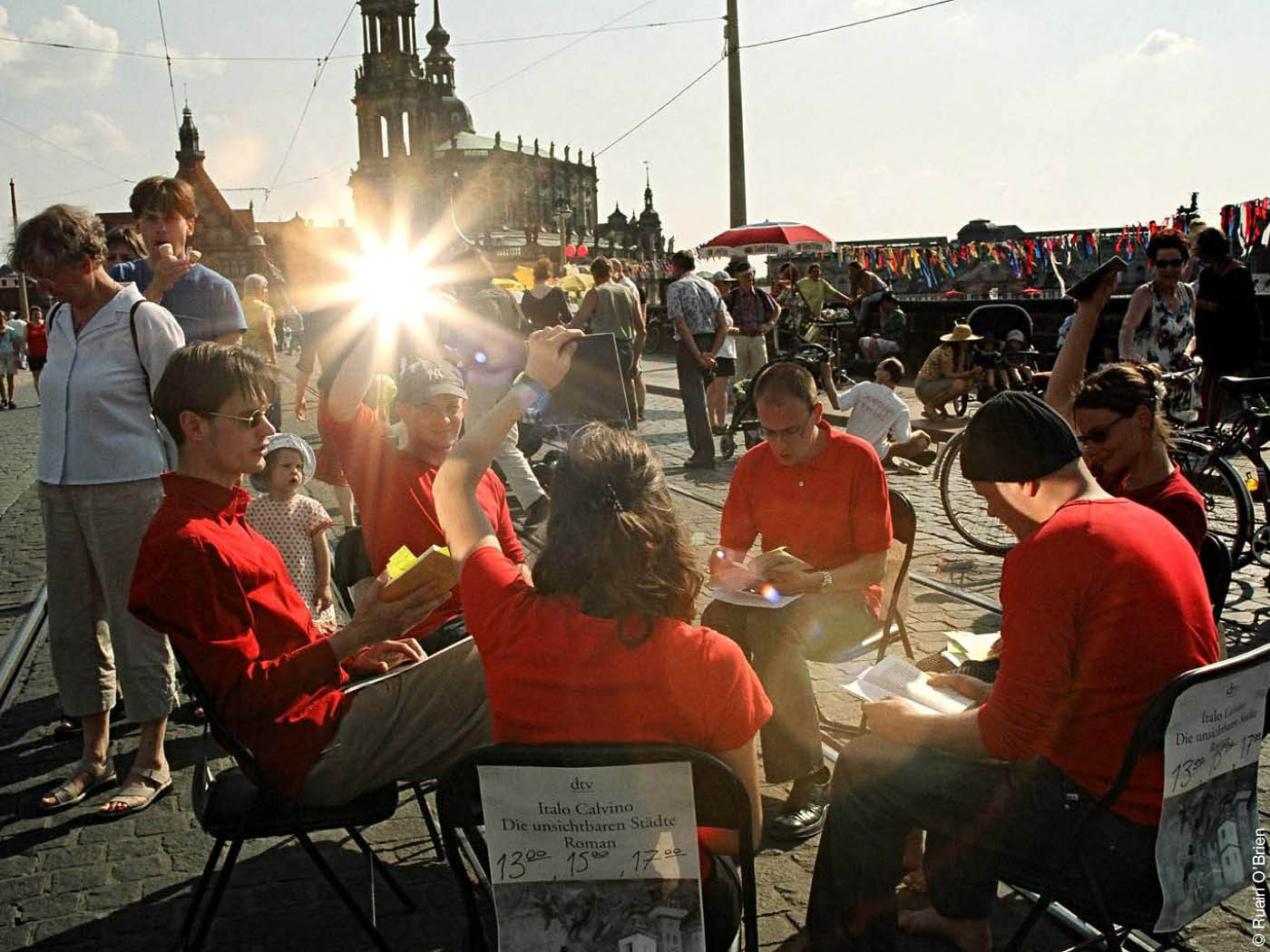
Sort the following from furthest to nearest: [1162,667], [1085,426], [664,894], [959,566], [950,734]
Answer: [959,566] → [1085,426] → [950,734] → [1162,667] → [664,894]

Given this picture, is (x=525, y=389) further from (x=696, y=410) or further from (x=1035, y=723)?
(x=696, y=410)

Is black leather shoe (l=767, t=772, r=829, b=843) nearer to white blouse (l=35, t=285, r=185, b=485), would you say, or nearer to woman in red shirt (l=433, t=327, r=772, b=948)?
woman in red shirt (l=433, t=327, r=772, b=948)

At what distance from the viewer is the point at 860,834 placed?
275 centimetres

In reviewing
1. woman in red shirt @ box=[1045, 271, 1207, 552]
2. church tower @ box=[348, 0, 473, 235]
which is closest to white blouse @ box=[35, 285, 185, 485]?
woman in red shirt @ box=[1045, 271, 1207, 552]

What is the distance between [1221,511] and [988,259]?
86.5ft

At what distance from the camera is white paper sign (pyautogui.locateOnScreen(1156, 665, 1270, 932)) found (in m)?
2.29

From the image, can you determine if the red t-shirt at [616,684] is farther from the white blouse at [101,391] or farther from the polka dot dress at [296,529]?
the polka dot dress at [296,529]

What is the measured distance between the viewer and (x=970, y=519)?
Answer: 26.9ft

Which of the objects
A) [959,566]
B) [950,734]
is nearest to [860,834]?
[950,734]

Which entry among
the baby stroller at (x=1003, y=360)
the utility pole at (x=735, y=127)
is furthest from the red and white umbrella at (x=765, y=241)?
the baby stroller at (x=1003, y=360)

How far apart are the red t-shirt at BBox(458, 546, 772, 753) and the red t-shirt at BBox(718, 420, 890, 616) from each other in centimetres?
209

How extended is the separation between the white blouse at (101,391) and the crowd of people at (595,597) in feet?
0.03

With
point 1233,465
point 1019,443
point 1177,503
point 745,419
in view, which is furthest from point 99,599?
point 745,419

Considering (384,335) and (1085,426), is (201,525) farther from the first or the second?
(384,335)
